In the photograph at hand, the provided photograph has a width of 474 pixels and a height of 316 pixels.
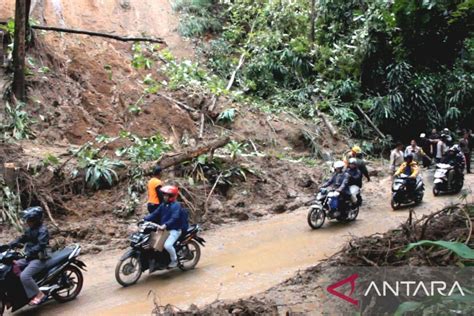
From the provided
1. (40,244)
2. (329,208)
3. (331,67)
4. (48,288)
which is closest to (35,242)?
(40,244)

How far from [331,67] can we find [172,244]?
14321 mm

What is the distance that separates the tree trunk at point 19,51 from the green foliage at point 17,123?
1.26 ft

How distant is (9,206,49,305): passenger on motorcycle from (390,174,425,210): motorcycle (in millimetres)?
8449

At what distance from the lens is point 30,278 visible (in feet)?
21.2

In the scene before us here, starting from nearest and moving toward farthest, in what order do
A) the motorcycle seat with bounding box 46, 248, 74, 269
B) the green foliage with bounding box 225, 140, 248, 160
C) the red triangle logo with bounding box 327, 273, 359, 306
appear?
the red triangle logo with bounding box 327, 273, 359, 306, the motorcycle seat with bounding box 46, 248, 74, 269, the green foliage with bounding box 225, 140, 248, 160

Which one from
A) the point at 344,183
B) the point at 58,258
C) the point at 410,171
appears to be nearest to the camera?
the point at 58,258

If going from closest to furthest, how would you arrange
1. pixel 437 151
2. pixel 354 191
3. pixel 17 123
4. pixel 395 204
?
pixel 354 191, pixel 17 123, pixel 395 204, pixel 437 151

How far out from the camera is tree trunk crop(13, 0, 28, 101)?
471 inches

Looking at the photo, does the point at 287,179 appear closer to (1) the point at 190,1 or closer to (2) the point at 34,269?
(2) the point at 34,269

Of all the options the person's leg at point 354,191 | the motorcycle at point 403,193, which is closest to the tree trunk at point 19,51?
the person's leg at point 354,191

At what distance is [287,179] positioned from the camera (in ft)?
45.0

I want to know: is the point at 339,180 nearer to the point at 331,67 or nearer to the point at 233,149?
the point at 233,149

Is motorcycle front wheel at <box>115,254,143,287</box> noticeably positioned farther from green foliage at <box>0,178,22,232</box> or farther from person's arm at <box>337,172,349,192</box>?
person's arm at <box>337,172,349,192</box>

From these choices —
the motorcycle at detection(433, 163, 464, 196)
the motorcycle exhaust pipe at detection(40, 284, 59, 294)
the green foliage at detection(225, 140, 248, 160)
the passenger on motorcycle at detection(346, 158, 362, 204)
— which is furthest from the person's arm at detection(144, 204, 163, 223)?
the motorcycle at detection(433, 163, 464, 196)
